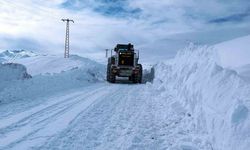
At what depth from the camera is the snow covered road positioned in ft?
24.3

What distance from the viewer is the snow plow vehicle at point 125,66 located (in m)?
30.2

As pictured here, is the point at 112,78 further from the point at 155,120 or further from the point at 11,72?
the point at 155,120

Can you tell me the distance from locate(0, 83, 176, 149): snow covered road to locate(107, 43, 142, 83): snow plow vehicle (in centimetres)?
1690

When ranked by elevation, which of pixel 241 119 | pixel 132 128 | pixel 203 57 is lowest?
pixel 132 128

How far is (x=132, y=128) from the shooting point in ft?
29.5

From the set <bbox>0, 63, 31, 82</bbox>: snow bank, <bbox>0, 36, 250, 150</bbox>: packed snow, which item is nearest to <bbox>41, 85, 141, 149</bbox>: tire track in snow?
<bbox>0, 36, 250, 150</bbox>: packed snow

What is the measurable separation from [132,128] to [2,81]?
11015 mm

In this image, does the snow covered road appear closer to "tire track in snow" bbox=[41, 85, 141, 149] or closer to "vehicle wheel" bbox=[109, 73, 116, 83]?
"tire track in snow" bbox=[41, 85, 141, 149]

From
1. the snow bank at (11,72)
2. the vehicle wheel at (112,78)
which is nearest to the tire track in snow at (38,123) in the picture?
the snow bank at (11,72)

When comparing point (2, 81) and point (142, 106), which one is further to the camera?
point (2, 81)

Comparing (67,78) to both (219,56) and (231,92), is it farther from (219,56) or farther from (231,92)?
(231,92)

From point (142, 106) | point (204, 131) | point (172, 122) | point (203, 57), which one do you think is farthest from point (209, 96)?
point (142, 106)

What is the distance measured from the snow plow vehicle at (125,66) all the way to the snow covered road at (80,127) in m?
16.9

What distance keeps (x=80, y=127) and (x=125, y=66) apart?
71.7 feet
